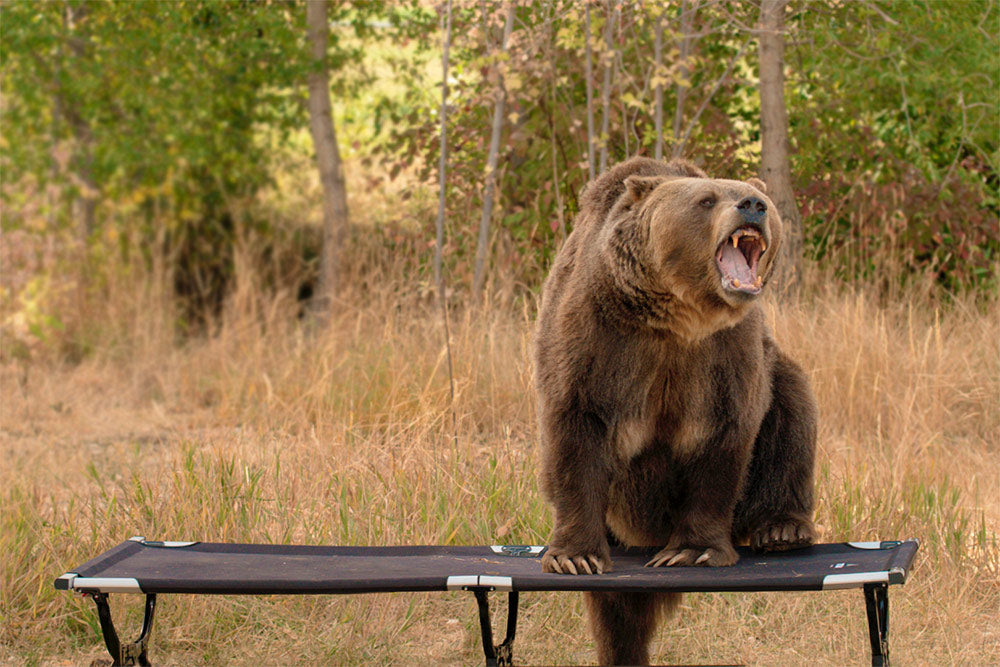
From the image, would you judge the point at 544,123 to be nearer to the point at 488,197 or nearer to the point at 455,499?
the point at 488,197

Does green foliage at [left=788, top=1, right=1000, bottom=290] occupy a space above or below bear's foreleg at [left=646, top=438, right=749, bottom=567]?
above

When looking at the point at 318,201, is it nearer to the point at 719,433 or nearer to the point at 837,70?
the point at 837,70

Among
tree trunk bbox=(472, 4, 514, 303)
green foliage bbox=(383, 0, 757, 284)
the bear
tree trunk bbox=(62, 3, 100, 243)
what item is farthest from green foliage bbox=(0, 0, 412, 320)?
the bear

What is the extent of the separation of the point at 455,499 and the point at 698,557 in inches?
62.9

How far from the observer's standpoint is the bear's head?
8.70ft

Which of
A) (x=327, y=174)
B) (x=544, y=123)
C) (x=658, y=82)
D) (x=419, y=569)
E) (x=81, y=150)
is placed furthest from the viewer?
(x=81, y=150)

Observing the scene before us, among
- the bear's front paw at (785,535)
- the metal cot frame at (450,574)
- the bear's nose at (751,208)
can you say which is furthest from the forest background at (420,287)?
the bear's nose at (751,208)

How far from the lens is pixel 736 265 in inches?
107

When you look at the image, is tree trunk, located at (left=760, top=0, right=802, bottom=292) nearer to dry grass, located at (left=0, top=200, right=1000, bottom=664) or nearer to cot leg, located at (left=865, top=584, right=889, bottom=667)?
dry grass, located at (left=0, top=200, right=1000, bottom=664)

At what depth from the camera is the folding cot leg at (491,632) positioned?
2928 millimetres

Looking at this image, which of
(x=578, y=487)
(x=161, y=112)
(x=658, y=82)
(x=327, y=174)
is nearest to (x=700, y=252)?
(x=578, y=487)

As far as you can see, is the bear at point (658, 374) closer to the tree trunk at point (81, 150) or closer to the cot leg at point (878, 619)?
the cot leg at point (878, 619)

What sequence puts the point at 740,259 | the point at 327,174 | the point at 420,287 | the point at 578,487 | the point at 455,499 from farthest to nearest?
the point at 327,174
the point at 420,287
the point at 455,499
the point at 578,487
the point at 740,259

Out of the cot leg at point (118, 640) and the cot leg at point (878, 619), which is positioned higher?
the cot leg at point (878, 619)
